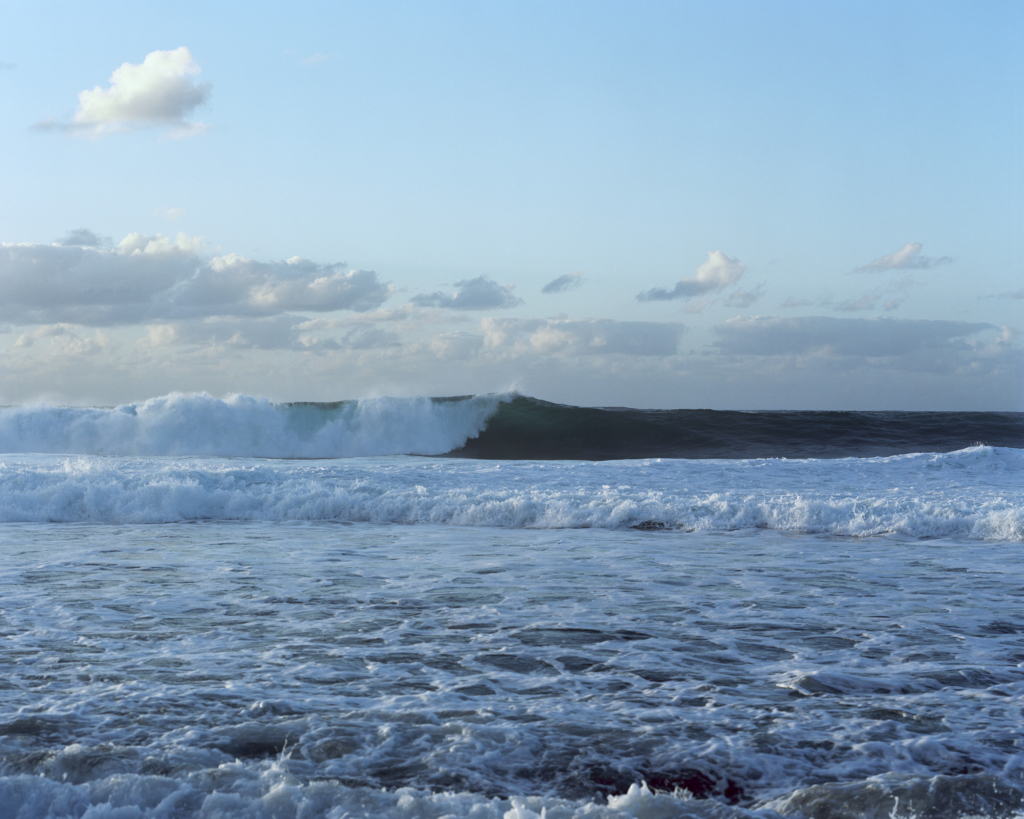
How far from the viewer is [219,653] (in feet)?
14.1

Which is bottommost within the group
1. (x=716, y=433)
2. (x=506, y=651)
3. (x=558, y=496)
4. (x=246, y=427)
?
(x=506, y=651)

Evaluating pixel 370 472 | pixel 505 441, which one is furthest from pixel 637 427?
pixel 370 472

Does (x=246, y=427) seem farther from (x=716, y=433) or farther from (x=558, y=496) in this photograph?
(x=558, y=496)

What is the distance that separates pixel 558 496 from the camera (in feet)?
37.0

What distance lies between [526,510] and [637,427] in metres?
14.8

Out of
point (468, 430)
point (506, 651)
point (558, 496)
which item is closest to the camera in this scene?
point (506, 651)

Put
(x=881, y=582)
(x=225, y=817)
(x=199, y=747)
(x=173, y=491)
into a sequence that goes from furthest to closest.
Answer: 1. (x=173, y=491)
2. (x=881, y=582)
3. (x=199, y=747)
4. (x=225, y=817)

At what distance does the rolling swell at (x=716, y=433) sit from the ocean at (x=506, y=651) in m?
10.1

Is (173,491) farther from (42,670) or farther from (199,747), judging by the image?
(199,747)

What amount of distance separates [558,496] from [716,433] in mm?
13823

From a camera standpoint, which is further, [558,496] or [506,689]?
[558,496]

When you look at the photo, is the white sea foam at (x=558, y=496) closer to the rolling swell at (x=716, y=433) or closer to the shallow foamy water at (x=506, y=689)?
the shallow foamy water at (x=506, y=689)

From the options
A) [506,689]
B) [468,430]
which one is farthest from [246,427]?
[506,689]

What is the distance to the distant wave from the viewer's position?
2283 centimetres
